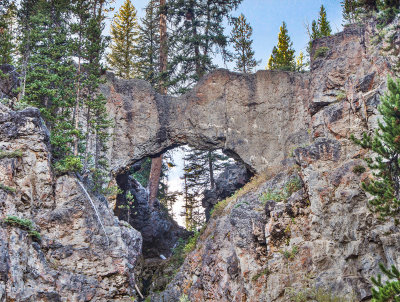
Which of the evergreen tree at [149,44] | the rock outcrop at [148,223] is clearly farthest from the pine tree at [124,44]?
the rock outcrop at [148,223]

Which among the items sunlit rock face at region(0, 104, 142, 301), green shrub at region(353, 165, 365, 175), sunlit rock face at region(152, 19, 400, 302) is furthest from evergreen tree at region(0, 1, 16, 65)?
green shrub at region(353, 165, 365, 175)

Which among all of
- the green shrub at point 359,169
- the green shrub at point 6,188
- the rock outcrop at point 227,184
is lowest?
the green shrub at point 359,169

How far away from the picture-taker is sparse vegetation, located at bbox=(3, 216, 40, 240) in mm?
13930

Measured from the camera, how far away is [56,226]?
1652 cm

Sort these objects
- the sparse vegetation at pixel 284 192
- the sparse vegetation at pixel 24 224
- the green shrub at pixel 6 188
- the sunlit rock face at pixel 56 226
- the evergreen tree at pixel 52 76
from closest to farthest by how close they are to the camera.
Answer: the sparse vegetation at pixel 24 224
the green shrub at pixel 6 188
the sunlit rock face at pixel 56 226
the sparse vegetation at pixel 284 192
the evergreen tree at pixel 52 76

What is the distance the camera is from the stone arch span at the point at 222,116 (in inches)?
925

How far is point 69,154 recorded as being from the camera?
61.3ft

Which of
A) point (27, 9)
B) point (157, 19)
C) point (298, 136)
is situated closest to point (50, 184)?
point (27, 9)

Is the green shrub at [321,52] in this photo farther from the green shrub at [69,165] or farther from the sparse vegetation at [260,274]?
the green shrub at [69,165]

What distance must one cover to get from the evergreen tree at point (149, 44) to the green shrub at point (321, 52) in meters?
12.5

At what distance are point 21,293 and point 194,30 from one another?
21605mm

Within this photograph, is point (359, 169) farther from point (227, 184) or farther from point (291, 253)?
point (227, 184)

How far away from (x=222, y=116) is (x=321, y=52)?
7.36 m

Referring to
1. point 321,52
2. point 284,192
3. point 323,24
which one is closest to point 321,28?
point 323,24
